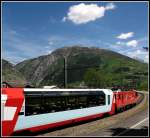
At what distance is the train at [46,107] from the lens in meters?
20.1

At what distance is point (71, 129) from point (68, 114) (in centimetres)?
114

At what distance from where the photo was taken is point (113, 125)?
29.3 meters

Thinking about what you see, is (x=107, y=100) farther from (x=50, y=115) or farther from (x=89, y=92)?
(x=50, y=115)

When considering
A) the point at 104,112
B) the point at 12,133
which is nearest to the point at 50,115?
the point at 12,133

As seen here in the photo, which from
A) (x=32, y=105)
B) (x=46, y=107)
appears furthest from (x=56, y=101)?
(x=32, y=105)

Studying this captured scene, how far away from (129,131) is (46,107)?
21.0 feet

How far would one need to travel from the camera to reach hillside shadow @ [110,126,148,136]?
24194 millimetres

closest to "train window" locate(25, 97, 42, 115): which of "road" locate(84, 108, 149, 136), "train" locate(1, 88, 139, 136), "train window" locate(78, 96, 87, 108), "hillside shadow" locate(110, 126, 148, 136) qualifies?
"train" locate(1, 88, 139, 136)

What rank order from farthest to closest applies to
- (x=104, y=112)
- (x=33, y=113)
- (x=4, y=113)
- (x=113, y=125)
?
(x=104, y=112) → (x=113, y=125) → (x=33, y=113) → (x=4, y=113)

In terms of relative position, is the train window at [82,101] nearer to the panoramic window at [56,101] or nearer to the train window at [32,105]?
the panoramic window at [56,101]

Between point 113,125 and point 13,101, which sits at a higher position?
point 13,101

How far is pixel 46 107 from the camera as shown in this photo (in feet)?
78.5

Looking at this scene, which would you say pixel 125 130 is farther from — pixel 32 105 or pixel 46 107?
pixel 32 105

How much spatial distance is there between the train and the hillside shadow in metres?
3.65
